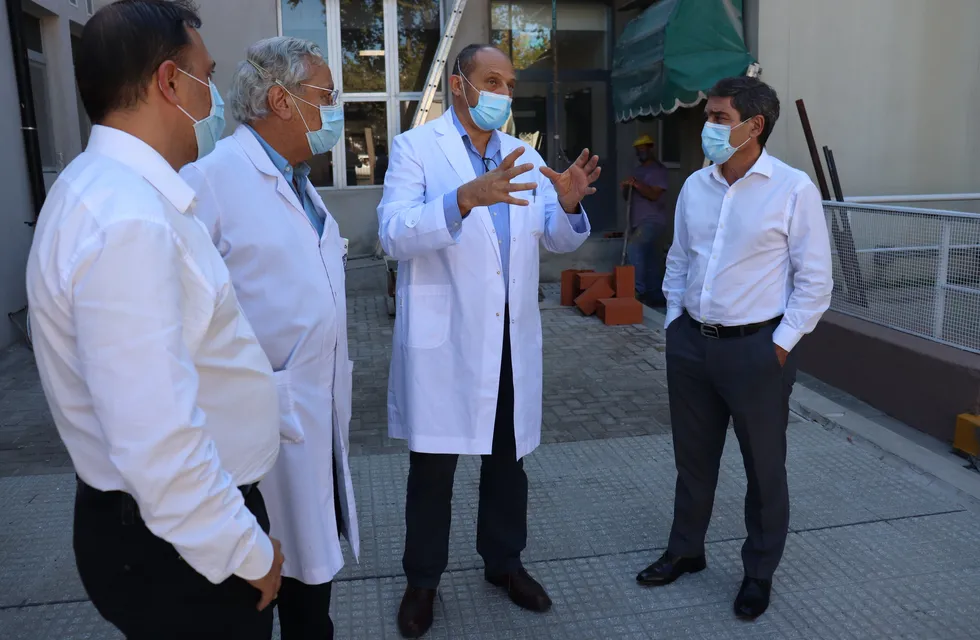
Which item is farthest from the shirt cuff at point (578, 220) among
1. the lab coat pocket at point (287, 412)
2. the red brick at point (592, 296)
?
the red brick at point (592, 296)

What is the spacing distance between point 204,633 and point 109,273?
74 cm

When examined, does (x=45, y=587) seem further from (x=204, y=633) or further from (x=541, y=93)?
(x=541, y=93)

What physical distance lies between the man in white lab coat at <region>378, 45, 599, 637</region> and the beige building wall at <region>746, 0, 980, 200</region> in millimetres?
6375

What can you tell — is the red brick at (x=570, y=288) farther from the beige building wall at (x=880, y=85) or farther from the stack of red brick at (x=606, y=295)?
→ the beige building wall at (x=880, y=85)

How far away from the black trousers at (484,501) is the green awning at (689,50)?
5.88 meters

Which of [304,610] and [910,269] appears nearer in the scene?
[304,610]

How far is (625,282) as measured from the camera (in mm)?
8695

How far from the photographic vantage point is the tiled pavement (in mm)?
3062

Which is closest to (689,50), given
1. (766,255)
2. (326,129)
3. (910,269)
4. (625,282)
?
(625,282)

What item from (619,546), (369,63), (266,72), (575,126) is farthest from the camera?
(575,126)

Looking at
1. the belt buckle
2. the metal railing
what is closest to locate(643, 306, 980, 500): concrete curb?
the metal railing

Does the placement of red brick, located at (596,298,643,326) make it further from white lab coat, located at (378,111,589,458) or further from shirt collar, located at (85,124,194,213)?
shirt collar, located at (85,124,194,213)

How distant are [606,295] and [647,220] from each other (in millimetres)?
1555

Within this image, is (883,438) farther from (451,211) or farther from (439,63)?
(439,63)
